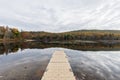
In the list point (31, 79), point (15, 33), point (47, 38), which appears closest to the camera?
point (31, 79)

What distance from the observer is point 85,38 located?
138 meters

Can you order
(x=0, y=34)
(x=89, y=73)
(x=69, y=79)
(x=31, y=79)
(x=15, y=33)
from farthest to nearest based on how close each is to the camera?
1. (x=15, y=33)
2. (x=0, y=34)
3. (x=89, y=73)
4. (x=31, y=79)
5. (x=69, y=79)

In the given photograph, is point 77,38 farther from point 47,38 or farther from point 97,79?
point 97,79

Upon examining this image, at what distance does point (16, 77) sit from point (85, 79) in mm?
5233

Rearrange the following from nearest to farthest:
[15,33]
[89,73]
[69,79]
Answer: [69,79] < [89,73] < [15,33]

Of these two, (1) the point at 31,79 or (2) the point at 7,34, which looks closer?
(1) the point at 31,79

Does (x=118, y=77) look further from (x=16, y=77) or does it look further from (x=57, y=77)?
(x=16, y=77)

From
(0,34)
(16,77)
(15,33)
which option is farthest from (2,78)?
(15,33)

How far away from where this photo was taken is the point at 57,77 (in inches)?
448

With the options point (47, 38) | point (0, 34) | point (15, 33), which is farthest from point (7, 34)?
point (47, 38)

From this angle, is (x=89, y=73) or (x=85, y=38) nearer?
(x=89, y=73)

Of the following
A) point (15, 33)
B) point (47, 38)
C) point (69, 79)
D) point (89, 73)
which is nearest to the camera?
point (69, 79)

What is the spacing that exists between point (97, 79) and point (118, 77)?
2.02 meters

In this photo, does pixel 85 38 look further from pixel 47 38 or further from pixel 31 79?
pixel 31 79
